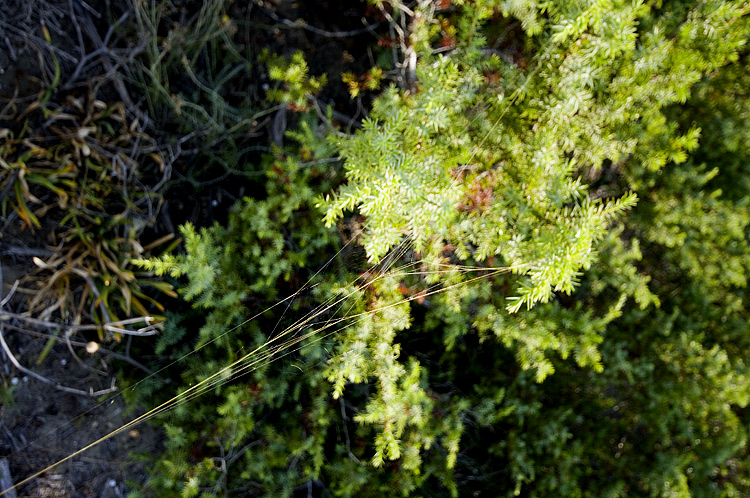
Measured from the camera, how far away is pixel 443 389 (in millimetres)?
2762

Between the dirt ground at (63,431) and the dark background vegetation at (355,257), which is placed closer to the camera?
the dark background vegetation at (355,257)

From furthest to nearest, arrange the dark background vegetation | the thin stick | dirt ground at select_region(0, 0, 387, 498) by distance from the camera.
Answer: dirt ground at select_region(0, 0, 387, 498) < the thin stick < the dark background vegetation

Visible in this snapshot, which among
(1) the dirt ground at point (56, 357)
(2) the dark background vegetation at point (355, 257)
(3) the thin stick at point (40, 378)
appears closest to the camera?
(2) the dark background vegetation at point (355, 257)

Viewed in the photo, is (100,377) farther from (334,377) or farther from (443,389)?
→ (443,389)

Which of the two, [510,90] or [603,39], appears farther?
[510,90]

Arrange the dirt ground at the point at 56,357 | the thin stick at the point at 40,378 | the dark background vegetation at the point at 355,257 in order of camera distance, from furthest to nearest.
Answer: the dirt ground at the point at 56,357 → the thin stick at the point at 40,378 → the dark background vegetation at the point at 355,257

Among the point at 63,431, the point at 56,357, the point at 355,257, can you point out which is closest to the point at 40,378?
the point at 56,357

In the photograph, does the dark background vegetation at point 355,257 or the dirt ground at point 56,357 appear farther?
the dirt ground at point 56,357

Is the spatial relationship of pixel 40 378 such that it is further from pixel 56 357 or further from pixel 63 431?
pixel 63 431

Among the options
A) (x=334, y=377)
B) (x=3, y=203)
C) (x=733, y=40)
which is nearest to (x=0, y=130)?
(x=3, y=203)

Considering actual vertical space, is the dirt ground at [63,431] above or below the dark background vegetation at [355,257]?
below

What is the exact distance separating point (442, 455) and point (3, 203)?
105 inches

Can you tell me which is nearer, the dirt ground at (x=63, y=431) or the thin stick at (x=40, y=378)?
the thin stick at (x=40, y=378)

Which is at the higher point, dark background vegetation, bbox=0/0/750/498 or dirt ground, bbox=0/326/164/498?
dark background vegetation, bbox=0/0/750/498
